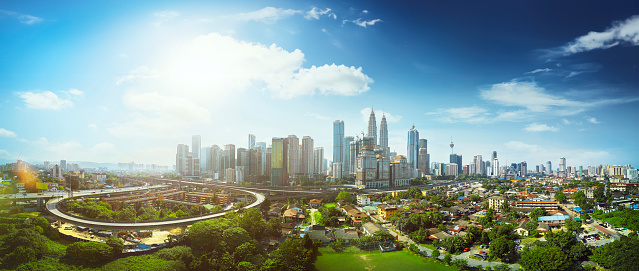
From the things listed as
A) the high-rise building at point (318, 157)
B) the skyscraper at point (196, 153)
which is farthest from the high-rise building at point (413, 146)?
the skyscraper at point (196, 153)

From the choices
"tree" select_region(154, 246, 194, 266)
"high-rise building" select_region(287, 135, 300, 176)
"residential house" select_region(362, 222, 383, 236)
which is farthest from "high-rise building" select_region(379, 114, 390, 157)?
"tree" select_region(154, 246, 194, 266)

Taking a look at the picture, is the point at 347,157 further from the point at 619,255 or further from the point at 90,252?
the point at 90,252

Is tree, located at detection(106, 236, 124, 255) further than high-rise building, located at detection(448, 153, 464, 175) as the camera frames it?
No

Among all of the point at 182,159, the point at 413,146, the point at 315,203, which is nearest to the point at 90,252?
the point at 315,203

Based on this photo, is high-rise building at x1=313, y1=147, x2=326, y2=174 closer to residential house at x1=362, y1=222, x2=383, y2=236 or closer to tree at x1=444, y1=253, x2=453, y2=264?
residential house at x1=362, y1=222, x2=383, y2=236

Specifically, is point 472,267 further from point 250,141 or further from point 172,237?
point 250,141
